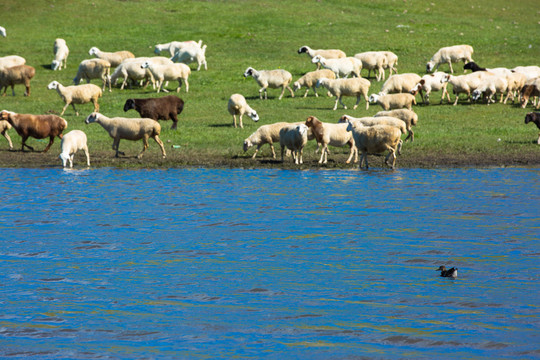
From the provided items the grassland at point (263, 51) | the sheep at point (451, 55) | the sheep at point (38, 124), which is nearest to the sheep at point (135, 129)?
the grassland at point (263, 51)

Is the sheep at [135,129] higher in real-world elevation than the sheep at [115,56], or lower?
lower

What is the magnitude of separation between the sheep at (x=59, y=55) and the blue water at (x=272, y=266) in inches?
794

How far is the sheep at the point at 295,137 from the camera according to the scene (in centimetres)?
2160

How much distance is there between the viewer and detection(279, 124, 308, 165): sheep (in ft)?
70.9

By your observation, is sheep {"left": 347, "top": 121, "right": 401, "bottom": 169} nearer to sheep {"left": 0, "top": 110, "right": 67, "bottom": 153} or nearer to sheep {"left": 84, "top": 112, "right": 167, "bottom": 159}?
sheep {"left": 84, "top": 112, "right": 167, "bottom": 159}

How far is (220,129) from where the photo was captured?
2719cm

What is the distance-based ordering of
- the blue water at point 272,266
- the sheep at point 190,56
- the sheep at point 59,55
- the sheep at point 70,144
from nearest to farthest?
the blue water at point 272,266 → the sheep at point 70,144 → the sheep at point 190,56 → the sheep at point 59,55

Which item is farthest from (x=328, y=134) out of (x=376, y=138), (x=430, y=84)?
(x=430, y=84)

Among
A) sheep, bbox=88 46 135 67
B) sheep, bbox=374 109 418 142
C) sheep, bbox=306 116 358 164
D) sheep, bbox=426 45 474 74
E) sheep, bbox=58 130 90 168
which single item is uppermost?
sheep, bbox=426 45 474 74

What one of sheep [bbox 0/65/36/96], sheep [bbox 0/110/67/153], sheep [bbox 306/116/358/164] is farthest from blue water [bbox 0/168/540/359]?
sheep [bbox 0/65/36/96]

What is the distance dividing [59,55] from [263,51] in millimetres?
11488

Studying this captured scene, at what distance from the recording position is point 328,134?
22328 mm

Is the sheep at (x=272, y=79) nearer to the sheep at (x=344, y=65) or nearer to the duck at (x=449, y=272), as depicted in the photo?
the sheep at (x=344, y=65)

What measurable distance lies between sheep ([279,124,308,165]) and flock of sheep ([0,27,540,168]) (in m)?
0.03
